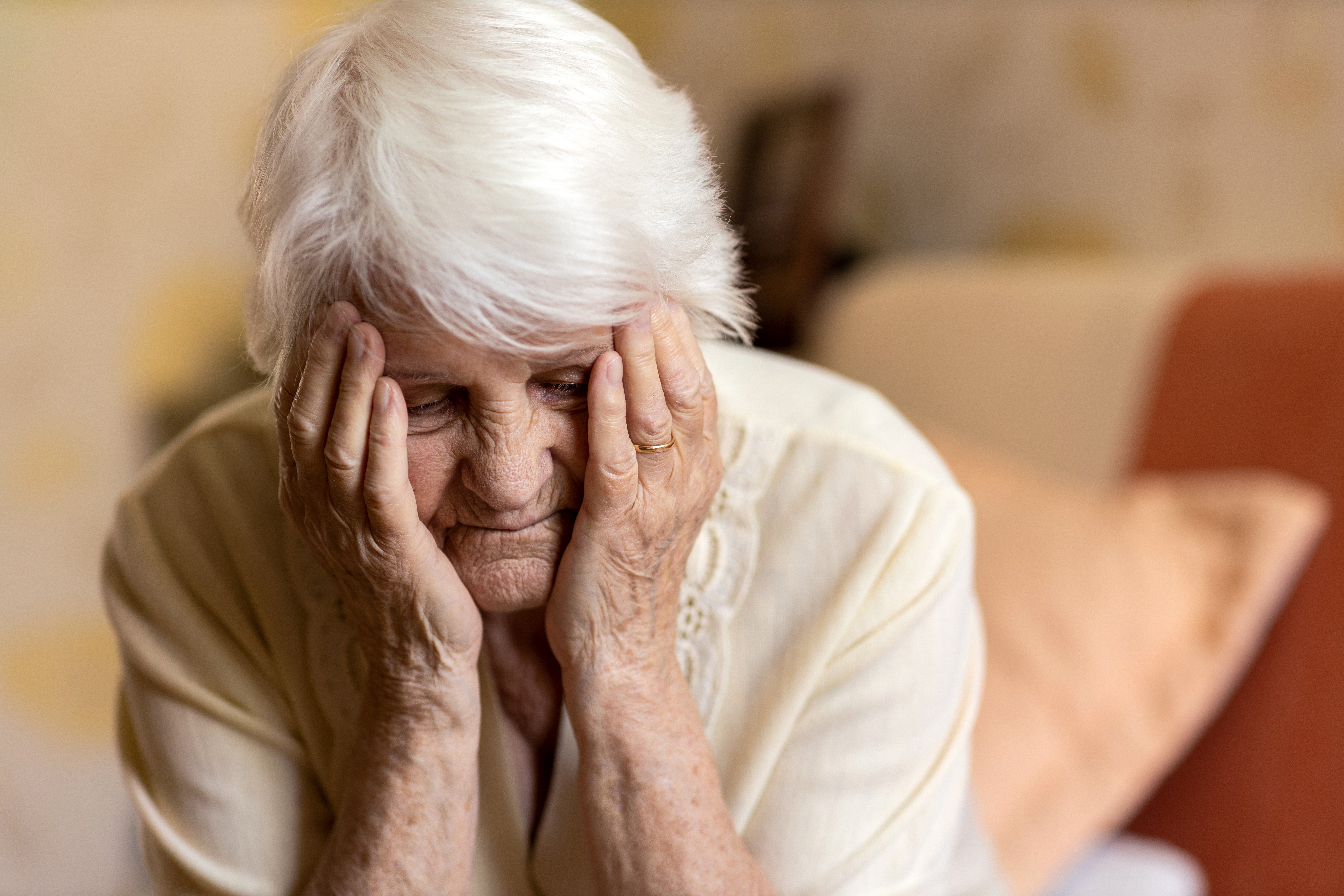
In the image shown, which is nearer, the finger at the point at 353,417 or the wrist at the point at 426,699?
the finger at the point at 353,417

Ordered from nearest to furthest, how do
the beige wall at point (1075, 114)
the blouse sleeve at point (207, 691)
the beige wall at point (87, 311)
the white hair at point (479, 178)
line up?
the white hair at point (479, 178) < the blouse sleeve at point (207, 691) < the beige wall at point (1075, 114) < the beige wall at point (87, 311)

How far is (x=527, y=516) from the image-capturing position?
2.25 ft

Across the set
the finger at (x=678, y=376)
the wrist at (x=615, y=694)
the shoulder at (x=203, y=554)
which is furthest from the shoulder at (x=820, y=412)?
the shoulder at (x=203, y=554)

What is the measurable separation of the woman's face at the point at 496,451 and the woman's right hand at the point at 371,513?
2 cm

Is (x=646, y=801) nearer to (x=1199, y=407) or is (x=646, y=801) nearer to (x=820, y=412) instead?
(x=820, y=412)

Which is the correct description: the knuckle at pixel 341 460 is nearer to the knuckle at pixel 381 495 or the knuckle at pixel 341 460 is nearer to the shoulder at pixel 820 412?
the knuckle at pixel 381 495

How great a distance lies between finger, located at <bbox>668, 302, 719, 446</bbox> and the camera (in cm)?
66

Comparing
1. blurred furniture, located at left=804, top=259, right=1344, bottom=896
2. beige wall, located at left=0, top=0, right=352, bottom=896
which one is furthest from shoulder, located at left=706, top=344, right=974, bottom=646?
beige wall, located at left=0, top=0, right=352, bottom=896

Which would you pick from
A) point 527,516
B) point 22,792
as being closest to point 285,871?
point 527,516

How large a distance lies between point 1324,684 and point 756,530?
2.80ft

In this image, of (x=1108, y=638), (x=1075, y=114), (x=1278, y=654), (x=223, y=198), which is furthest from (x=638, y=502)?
(x=223, y=198)

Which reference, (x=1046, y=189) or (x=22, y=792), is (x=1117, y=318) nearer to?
(x=1046, y=189)

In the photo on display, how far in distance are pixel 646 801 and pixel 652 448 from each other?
0.78ft

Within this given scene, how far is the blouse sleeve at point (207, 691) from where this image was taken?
31.6 inches
